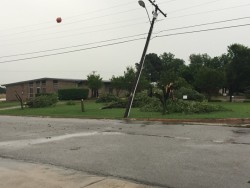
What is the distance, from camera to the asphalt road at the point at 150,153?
769cm

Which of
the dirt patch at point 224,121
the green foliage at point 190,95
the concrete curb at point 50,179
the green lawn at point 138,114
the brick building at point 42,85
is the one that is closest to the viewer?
the concrete curb at point 50,179

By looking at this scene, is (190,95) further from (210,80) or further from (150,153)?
(150,153)

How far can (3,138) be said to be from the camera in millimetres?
15312

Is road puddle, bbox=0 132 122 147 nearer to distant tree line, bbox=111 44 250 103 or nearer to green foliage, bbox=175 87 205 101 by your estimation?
distant tree line, bbox=111 44 250 103

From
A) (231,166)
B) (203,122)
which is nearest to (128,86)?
(203,122)

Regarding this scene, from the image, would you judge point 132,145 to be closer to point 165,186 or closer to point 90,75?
point 165,186

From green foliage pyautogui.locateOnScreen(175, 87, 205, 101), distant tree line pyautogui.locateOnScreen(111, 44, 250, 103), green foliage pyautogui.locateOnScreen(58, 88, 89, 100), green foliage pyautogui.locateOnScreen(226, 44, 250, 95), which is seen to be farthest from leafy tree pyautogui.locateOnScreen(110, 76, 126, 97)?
green foliage pyautogui.locateOnScreen(175, 87, 205, 101)

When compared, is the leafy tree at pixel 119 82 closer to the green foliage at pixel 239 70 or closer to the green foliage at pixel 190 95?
the green foliage at pixel 239 70

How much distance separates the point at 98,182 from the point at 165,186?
127 cm

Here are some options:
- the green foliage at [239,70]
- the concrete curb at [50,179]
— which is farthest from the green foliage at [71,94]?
the concrete curb at [50,179]

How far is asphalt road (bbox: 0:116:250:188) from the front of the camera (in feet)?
25.2

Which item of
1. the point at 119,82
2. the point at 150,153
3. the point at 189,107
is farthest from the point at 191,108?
the point at 119,82

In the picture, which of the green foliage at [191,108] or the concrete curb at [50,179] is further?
the green foliage at [191,108]

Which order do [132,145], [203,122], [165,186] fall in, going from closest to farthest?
[165,186], [132,145], [203,122]
